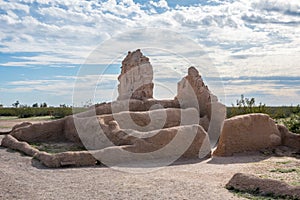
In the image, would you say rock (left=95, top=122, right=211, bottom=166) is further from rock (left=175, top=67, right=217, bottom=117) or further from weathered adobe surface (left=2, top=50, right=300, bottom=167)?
rock (left=175, top=67, right=217, bottom=117)

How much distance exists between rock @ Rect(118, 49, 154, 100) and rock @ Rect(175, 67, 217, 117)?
4.93 feet

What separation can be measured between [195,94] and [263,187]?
1116 centimetres

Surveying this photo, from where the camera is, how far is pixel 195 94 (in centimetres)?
1855

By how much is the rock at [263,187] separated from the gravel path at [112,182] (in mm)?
359

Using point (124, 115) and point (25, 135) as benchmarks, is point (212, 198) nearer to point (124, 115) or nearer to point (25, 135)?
point (124, 115)

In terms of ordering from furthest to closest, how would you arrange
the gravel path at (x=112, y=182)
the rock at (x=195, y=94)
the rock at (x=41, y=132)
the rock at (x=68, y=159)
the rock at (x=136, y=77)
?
the rock at (x=136, y=77), the rock at (x=195, y=94), the rock at (x=41, y=132), the rock at (x=68, y=159), the gravel path at (x=112, y=182)

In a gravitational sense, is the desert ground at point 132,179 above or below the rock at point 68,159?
below

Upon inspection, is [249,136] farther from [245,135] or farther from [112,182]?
[112,182]

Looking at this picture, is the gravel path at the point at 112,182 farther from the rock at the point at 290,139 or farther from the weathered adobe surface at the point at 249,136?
the rock at the point at 290,139

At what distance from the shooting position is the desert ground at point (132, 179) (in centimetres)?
761

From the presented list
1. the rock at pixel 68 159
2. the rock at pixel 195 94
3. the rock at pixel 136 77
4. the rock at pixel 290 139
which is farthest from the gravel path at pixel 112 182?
the rock at pixel 136 77

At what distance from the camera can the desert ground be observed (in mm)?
7613

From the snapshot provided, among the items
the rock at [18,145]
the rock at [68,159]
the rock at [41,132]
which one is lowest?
the rock at [68,159]

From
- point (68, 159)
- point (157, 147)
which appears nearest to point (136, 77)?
point (157, 147)
